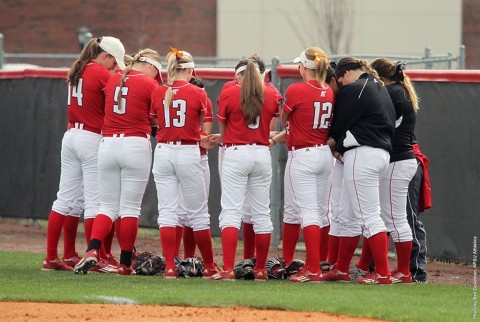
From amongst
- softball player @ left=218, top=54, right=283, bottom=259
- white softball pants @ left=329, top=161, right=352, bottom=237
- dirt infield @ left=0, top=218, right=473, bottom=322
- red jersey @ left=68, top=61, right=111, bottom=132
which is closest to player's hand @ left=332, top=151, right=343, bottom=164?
white softball pants @ left=329, top=161, right=352, bottom=237

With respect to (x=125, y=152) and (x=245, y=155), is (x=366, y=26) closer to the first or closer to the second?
(x=125, y=152)

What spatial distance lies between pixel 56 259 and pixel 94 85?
1715 millimetres

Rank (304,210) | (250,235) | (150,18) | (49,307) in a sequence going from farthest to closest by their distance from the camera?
(150,18)
(250,235)
(304,210)
(49,307)

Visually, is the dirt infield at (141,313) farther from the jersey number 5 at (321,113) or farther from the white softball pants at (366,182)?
the jersey number 5 at (321,113)

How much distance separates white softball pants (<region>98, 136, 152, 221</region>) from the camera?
35.6 feet

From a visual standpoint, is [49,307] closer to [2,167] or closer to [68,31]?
[2,167]

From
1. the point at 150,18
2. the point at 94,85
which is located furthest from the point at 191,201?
the point at 150,18

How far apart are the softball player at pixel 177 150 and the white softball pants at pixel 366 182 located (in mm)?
1387

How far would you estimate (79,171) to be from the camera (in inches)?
450

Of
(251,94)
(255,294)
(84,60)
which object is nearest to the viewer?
(255,294)

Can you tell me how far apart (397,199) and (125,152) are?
2.46 m

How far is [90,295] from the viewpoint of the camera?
941cm

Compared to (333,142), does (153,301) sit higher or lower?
lower

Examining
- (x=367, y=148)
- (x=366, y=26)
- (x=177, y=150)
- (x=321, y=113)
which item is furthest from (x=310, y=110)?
(x=366, y=26)
